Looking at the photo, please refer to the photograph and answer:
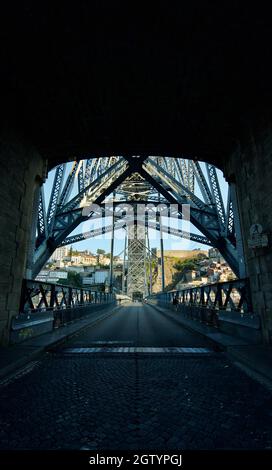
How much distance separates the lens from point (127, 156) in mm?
9922

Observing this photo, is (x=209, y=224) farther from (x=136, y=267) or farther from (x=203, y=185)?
(x=136, y=267)

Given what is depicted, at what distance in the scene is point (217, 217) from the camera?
1304 centimetres

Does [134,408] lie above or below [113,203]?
below

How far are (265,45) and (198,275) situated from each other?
316 ft

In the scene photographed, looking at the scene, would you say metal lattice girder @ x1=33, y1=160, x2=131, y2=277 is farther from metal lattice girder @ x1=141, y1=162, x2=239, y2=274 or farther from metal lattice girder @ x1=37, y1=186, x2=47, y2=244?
metal lattice girder @ x1=141, y1=162, x2=239, y2=274

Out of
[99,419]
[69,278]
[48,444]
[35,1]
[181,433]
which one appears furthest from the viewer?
[69,278]

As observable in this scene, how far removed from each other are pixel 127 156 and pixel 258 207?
5.74m

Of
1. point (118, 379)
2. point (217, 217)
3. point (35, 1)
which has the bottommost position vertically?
point (118, 379)

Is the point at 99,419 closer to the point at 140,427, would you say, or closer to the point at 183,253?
the point at 140,427

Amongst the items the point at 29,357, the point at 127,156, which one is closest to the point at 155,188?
the point at 127,156

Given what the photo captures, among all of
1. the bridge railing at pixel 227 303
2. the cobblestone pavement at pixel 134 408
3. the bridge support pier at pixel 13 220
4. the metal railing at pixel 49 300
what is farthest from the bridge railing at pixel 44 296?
the bridge railing at pixel 227 303

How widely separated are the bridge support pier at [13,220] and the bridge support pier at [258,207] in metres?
6.61

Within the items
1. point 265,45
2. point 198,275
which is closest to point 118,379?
point 265,45

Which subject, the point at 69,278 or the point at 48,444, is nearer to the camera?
the point at 48,444
